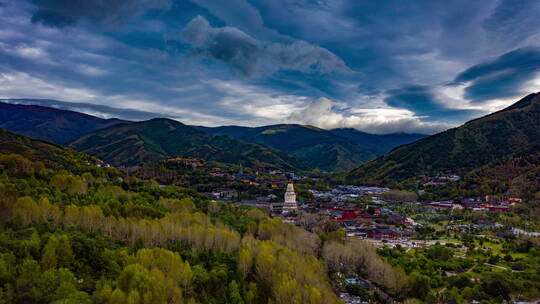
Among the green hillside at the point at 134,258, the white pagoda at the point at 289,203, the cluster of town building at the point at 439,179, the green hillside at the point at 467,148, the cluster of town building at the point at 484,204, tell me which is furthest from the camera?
the green hillside at the point at 467,148

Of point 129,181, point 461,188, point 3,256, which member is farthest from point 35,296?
point 461,188

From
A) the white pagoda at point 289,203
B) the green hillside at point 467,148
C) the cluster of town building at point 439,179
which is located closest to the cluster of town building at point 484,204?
the cluster of town building at point 439,179

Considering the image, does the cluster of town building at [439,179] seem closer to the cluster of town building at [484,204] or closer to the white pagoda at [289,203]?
the cluster of town building at [484,204]

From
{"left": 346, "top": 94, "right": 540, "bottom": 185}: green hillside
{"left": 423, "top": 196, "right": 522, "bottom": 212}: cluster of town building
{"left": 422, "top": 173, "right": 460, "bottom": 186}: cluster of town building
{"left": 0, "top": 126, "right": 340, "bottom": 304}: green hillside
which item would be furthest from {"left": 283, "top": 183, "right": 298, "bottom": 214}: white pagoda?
{"left": 346, "top": 94, "right": 540, "bottom": 185}: green hillside

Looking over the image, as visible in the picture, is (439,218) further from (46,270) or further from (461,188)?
(46,270)

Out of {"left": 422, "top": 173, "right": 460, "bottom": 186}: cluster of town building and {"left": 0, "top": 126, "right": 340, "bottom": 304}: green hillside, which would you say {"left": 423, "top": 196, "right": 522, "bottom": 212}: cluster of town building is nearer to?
{"left": 422, "top": 173, "right": 460, "bottom": 186}: cluster of town building

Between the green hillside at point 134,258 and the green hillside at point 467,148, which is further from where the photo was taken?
the green hillside at point 467,148

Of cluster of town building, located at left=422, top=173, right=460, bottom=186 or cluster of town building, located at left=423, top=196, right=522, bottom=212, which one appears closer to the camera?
cluster of town building, located at left=423, top=196, right=522, bottom=212

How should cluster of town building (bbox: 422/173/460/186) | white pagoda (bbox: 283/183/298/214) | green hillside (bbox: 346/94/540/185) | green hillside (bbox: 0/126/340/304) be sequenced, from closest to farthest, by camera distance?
1. green hillside (bbox: 0/126/340/304)
2. white pagoda (bbox: 283/183/298/214)
3. cluster of town building (bbox: 422/173/460/186)
4. green hillside (bbox: 346/94/540/185)

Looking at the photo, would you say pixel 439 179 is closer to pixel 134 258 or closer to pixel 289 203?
pixel 289 203
